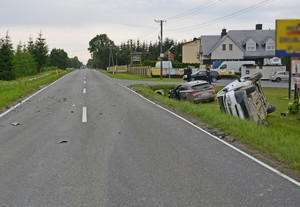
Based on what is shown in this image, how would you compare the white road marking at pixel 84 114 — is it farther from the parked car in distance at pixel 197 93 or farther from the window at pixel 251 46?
the window at pixel 251 46

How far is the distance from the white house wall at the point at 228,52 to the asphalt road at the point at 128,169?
63.3m

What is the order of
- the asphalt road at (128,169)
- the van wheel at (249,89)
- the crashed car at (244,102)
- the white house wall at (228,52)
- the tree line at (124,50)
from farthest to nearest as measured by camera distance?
the tree line at (124,50) → the white house wall at (228,52) → the van wheel at (249,89) → the crashed car at (244,102) → the asphalt road at (128,169)

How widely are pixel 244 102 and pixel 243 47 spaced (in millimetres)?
61782

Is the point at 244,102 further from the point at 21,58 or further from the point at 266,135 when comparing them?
the point at 21,58

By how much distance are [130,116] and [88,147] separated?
5.50 m

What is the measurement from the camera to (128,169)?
668 centimetres

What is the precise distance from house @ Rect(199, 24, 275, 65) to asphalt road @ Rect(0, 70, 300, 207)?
2498 inches

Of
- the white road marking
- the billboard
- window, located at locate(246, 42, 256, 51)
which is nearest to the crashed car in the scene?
the white road marking

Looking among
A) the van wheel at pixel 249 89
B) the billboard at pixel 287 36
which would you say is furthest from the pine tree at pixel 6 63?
the van wheel at pixel 249 89

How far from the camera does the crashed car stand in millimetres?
14102

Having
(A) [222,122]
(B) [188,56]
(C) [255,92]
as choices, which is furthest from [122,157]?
(B) [188,56]

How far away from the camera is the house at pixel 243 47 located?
71.9 metres

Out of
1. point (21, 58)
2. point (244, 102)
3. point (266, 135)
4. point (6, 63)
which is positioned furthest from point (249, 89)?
point (21, 58)

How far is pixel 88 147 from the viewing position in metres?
8.52
